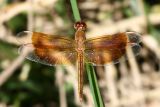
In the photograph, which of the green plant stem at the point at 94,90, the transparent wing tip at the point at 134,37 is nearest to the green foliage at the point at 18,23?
the transparent wing tip at the point at 134,37

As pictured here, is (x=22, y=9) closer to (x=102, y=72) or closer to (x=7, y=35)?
(x=7, y=35)

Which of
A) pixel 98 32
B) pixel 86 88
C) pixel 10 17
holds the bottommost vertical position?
pixel 86 88

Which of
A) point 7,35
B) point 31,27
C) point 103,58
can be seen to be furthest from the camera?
point 7,35

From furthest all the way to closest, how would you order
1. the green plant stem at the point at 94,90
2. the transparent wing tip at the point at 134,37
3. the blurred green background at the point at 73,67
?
the blurred green background at the point at 73,67 → the transparent wing tip at the point at 134,37 → the green plant stem at the point at 94,90

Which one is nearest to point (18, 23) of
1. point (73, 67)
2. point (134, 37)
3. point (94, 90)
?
point (73, 67)

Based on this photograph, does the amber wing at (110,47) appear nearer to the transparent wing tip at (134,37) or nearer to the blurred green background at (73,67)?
the transparent wing tip at (134,37)

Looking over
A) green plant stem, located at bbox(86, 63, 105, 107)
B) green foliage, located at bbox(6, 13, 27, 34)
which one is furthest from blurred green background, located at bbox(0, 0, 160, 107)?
green plant stem, located at bbox(86, 63, 105, 107)

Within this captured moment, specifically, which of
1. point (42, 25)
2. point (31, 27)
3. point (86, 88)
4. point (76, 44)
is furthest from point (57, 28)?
point (76, 44)

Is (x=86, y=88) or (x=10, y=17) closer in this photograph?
(x=86, y=88)
